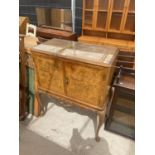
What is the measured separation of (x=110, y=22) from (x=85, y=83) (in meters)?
1.23

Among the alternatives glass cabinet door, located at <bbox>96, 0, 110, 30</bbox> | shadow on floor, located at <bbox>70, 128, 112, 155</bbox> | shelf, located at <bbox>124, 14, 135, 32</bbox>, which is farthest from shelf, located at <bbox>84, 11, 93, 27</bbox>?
shadow on floor, located at <bbox>70, 128, 112, 155</bbox>

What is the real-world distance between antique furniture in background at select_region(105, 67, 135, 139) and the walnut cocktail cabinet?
157 millimetres

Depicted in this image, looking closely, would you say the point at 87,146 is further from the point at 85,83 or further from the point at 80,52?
the point at 80,52

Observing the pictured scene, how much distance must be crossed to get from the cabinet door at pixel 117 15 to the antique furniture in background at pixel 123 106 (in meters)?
0.78

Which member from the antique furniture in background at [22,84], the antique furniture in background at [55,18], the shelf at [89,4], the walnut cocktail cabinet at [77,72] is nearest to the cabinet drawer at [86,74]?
the walnut cocktail cabinet at [77,72]

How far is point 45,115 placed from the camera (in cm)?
205

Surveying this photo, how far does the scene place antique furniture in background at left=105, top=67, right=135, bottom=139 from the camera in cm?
165

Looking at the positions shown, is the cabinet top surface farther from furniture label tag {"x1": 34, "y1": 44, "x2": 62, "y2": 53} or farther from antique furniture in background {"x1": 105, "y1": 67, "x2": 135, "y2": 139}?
antique furniture in background {"x1": 105, "y1": 67, "x2": 135, "y2": 139}

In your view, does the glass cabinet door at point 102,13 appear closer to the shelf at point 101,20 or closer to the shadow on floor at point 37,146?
the shelf at point 101,20

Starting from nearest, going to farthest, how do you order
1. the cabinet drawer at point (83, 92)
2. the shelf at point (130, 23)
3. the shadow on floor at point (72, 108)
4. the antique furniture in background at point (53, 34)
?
1. the cabinet drawer at point (83, 92)
2. the shadow on floor at point (72, 108)
3. the shelf at point (130, 23)
4. the antique furniture in background at point (53, 34)

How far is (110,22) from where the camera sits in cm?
237

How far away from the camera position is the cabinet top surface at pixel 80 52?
143cm

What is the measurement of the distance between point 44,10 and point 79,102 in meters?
1.89
